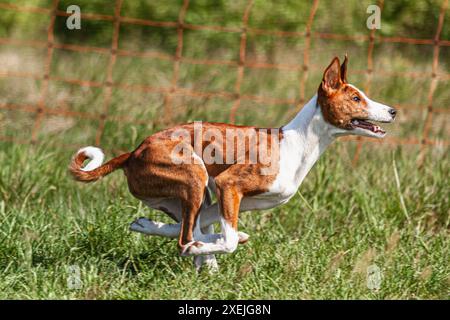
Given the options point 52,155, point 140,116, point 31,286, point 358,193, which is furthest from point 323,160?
point 31,286

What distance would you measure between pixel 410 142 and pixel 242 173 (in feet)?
10.1

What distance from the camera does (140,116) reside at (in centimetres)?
778

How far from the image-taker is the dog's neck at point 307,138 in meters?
5.18

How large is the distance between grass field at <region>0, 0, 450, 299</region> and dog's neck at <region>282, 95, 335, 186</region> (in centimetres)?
68

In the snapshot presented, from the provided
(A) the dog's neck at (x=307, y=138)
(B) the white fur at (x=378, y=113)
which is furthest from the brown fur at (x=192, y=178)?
(B) the white fur at (x=378, y=113)

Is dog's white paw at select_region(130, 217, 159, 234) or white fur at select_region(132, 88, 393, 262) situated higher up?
white fur at select_region(132, 88, 393, 262)

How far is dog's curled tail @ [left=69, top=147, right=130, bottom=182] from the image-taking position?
5.30 meters

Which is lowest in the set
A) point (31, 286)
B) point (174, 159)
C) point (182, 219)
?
point (31, 286)

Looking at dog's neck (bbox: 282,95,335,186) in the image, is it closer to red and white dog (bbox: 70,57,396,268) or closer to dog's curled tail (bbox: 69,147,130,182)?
red and white dog (bbox: 70,57,396,268)

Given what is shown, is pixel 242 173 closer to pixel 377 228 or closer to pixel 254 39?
pixel 377 228

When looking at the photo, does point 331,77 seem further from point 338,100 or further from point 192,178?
point 192,178

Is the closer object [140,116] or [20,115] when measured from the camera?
[140,116]

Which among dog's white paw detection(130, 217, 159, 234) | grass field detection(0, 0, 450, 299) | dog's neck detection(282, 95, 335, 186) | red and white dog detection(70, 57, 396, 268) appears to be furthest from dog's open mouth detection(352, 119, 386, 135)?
dog's white paw detection(130, 217, 159, 234)

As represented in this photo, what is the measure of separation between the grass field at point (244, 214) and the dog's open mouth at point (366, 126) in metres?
0.82
